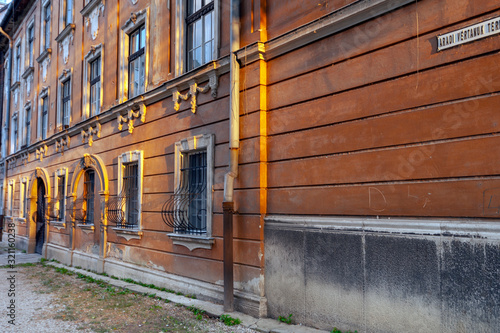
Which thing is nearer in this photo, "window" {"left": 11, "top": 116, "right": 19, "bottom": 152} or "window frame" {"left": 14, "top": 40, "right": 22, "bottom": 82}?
"window frame" {"left": 14, "top": 40, "right": 22, "bottom": 82}

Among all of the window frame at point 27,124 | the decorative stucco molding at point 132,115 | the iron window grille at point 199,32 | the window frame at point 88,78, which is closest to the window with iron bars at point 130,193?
the decorative stucco molding at point 132,115

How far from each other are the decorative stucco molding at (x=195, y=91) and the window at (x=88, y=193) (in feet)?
19.4

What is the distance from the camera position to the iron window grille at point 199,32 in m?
8.34

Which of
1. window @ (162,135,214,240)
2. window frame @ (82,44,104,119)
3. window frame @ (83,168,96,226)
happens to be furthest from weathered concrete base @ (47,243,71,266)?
window @ (162,135,214,240)

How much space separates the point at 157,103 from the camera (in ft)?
31.3

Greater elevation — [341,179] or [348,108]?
[348,108]

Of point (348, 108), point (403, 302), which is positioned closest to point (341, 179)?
point (348, 108)

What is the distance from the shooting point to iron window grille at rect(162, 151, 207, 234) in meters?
8.18

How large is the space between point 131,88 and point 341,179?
7342 mm

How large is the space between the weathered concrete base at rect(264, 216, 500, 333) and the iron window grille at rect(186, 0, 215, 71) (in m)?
3.93

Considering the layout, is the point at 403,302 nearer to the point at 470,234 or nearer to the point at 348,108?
the point at 470,234

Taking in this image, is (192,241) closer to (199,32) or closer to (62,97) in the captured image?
(199,32)

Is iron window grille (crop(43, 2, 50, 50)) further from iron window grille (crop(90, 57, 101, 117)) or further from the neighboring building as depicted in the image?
the neighboring building

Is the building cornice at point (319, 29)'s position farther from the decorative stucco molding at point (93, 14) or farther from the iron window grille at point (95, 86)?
the decorative stucco molding at point (93, 14)
